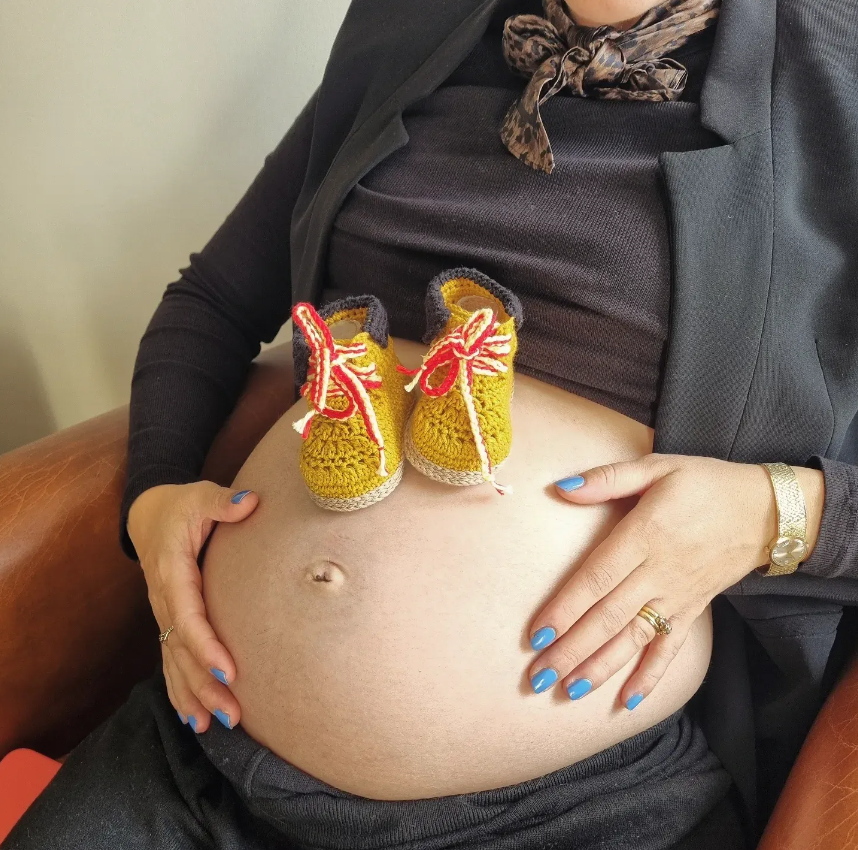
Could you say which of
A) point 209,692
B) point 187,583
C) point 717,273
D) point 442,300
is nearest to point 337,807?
point 209,692

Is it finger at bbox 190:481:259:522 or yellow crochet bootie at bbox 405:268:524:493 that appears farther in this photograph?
finger at bbox 190:481:259:522

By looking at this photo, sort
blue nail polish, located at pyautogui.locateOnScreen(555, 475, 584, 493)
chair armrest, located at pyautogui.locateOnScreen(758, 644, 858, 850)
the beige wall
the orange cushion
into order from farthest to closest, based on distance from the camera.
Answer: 1. the beige wall
2. the orange cushion
3. blue nail polish, located at pyautogui.locateOnScreen(555, 475, 584, 493)
4. chair armrest, located at pyautogui.locateOnScreen(758, 644, 858, 850)

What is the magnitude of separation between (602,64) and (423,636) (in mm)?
622

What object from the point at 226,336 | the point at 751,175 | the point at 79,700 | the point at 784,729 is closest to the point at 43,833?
the point at 79,700

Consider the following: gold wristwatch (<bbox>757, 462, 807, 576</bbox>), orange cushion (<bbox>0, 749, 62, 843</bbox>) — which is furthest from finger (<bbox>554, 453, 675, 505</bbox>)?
orange cushion (<bbox>0, 749, 62, 843</bbox>)

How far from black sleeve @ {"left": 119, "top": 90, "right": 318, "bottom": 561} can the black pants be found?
0.37 meters

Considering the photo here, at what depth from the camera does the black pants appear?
→ 64 centimetres

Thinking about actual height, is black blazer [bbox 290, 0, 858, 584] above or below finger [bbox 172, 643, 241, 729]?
above

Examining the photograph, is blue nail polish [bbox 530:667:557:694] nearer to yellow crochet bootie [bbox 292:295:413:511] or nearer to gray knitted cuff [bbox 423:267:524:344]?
yellow crochet bootie [bbox 292:295:413:511]

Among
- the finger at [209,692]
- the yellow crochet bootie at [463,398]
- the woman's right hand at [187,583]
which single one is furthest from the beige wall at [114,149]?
the finger at [209,692]

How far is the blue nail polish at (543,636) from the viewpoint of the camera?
62 centimetres

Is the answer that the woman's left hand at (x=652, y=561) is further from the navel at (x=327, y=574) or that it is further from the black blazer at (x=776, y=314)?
the navel at (x=327, y=574)

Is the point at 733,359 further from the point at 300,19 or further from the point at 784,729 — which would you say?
the point at 300,19

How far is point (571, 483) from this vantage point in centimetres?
66
